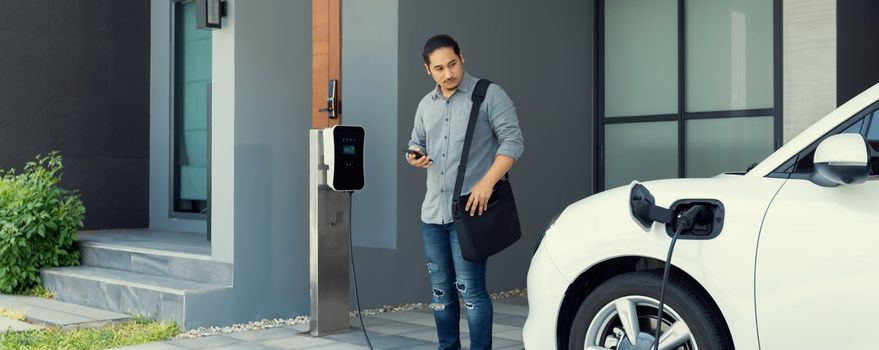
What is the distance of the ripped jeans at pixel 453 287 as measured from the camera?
4.68 m

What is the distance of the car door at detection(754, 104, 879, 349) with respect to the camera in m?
2.93

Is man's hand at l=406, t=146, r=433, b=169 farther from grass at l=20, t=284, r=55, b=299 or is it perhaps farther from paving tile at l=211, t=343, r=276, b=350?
grass at l=20, t=284, r=55, b=299

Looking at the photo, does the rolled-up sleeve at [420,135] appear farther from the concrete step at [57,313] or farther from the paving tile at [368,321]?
the concrete step at [57,313]

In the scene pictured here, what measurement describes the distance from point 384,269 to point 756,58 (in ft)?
11.1

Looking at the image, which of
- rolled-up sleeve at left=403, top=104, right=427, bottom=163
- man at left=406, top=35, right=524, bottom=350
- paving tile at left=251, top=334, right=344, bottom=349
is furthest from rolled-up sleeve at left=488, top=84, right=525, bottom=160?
paving tile at left=251, top=334, right=344, bottom=349

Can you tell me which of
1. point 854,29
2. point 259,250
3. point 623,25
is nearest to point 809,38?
point 854,29

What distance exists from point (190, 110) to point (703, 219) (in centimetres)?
833

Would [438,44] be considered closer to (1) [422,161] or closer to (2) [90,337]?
(1) [422,161]

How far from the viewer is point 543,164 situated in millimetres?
8406

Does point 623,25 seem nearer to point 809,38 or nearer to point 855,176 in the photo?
point 809,38

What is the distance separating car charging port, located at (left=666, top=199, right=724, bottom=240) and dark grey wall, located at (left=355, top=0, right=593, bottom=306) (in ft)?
13.3

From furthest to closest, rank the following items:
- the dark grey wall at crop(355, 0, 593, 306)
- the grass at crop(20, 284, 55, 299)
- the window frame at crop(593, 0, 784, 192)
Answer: the grass at crop(20, 284, 55, 299) → the window frame at crop(593, 0, 784, 192) → the dark grey wall at crop(355, 0, 593, 306)

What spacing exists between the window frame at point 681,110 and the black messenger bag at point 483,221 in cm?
363

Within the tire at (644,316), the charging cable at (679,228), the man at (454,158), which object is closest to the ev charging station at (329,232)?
the man at (454,158)
